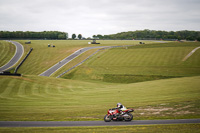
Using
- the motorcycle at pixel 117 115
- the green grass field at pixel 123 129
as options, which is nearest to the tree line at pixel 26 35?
the green grass field at pixel 123 129

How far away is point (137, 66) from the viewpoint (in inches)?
2800

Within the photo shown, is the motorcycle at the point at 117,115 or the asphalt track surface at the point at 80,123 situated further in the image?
the motorcycle at the point at 117,115

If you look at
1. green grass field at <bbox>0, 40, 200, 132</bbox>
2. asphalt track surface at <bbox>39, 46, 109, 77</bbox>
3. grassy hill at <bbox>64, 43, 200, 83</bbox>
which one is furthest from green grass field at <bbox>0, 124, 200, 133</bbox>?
asphalt track surface at <bbox>39, 46, 109, 77</bbox>

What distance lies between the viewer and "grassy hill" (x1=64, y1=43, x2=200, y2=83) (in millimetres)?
62375

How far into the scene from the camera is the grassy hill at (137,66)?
2456 inches

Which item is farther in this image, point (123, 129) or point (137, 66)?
point (137, 66)

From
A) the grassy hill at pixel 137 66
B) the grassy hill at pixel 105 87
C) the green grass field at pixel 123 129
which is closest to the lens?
the green grass field at pixel 123 129

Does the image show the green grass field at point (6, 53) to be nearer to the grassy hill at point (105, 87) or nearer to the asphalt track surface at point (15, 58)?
the asphalt track surface at point (15, 58)

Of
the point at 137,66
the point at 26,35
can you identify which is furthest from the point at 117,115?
the point at 26,35

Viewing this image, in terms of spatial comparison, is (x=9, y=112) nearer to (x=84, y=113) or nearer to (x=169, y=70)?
(x=84, y=113)

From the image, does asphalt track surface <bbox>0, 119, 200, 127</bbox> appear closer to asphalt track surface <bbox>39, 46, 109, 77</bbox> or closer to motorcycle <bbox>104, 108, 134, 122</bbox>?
motorcycle <bbox>104, 108, 134, 122</bbox>

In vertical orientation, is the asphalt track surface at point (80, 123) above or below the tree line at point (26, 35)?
below

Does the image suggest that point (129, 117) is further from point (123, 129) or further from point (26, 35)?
point (26, 35)

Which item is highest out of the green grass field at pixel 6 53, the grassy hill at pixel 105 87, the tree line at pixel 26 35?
the tree line at pixel 26 35
